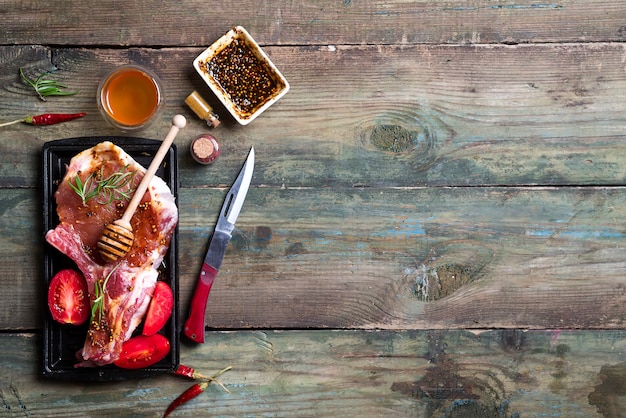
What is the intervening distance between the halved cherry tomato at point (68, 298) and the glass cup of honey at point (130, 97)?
48 centimetres

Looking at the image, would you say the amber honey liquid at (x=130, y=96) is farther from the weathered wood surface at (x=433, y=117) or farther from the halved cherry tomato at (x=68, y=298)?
the halved cherry tomato at (x=68, y=298)

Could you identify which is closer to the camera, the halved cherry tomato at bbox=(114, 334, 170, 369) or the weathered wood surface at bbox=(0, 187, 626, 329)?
the halved cherry tomato at bbox=(114, 334, 170, 369)

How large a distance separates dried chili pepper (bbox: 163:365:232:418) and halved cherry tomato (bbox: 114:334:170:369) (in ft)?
0.28

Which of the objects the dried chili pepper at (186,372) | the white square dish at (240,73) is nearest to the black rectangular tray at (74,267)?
the dried chili pepper at (186,372)

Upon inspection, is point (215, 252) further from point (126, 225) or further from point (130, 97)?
point (130, 97)

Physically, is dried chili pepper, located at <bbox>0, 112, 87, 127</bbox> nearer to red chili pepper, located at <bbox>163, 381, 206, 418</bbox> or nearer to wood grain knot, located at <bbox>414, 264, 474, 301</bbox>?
red chili pepper, located at <bbox>163, 381, 206, 418</bbox>

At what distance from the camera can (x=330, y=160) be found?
2086 millimetres

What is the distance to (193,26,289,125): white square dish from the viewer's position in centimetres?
201

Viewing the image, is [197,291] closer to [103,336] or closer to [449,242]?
[103,336]

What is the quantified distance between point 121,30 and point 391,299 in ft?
3.92

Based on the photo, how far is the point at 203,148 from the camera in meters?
2.01

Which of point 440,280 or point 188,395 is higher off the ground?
point 440,280

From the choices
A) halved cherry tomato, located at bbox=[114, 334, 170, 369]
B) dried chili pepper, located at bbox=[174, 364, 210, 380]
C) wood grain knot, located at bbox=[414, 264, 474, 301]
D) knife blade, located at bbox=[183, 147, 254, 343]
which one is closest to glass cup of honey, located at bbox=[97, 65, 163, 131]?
knife blade, located at bbox=[183, 147, 254, 343]

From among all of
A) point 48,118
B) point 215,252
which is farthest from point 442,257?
point 48,118
